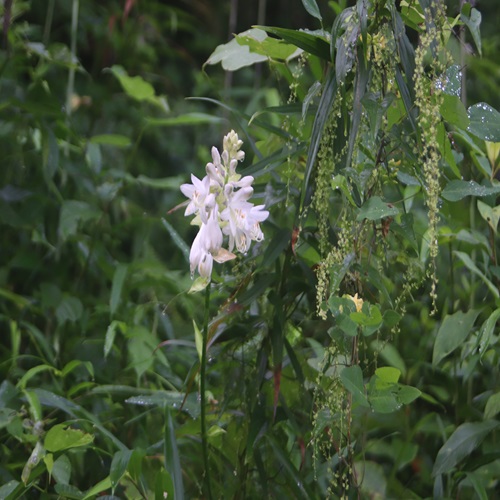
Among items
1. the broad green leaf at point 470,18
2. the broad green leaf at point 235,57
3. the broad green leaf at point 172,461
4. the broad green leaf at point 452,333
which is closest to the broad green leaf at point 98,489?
the broad green leaf at point 172,461

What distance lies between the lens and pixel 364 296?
1093 millimetres

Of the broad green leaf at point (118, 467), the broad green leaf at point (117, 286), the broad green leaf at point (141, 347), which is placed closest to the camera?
the broad green leaf at point (118, 467)

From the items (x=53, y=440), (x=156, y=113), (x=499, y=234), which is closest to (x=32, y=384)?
(x=53, y=440)

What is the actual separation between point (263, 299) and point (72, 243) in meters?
0.63

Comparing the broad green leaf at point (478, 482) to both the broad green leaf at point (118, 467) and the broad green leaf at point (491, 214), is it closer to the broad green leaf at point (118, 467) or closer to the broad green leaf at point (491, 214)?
the broad green leaf at point (491, 214)

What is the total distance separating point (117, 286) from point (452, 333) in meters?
0.61

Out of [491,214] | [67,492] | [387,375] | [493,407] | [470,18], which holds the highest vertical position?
[470,18]

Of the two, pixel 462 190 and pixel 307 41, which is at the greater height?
pixel 307 41

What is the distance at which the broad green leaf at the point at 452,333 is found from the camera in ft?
3.78

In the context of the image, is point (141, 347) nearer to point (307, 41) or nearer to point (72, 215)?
point (72, 215)

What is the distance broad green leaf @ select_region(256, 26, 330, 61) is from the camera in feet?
3.12

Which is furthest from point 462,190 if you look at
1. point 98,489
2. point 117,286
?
point 117,286

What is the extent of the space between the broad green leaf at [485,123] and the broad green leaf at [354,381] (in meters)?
0.32

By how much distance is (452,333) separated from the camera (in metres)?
1.16
